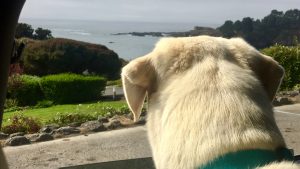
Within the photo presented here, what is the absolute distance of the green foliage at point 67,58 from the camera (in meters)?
24.3

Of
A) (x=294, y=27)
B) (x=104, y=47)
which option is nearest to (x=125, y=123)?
(x=294, y=27)

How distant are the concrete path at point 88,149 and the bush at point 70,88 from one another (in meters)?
9.00

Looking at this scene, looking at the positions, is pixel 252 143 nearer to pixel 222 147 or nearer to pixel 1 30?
pixel 222 147

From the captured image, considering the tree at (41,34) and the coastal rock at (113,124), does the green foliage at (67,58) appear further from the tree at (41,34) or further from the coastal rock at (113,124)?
the coastal rock at (113,124)

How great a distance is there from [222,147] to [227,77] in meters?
0.37

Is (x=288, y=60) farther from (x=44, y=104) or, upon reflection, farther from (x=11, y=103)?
(x=11, y=103)

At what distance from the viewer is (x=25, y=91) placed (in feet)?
59.5

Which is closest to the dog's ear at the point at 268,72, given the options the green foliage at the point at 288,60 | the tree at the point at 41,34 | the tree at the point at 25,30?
the green foliage at the point at 288,60

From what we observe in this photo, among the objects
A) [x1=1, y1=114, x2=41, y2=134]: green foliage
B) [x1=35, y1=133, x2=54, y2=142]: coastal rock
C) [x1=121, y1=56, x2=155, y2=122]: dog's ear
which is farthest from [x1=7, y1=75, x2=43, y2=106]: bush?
[x1=121, y1=56, x2=155, y2=122]: dog's ear

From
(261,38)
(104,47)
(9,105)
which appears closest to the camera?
(9,105)

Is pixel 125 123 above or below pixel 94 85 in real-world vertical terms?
above

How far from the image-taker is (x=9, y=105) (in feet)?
56.5

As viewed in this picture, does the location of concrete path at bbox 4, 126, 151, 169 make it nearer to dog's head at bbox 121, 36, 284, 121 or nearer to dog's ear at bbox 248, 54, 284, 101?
dog's head at bbox 121, 36, 284, 121

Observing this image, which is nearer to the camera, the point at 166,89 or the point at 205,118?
the point at 205,118
